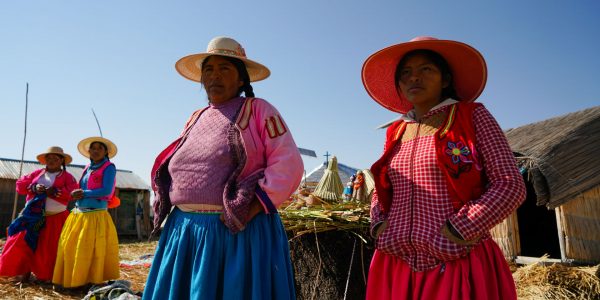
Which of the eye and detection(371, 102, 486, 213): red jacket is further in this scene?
the eye

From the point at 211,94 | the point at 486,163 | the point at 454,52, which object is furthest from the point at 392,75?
the point at 211,94

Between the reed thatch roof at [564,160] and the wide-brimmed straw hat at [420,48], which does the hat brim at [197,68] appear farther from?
the reed thatch roof at [564,160]

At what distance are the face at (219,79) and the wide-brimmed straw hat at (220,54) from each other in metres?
0.07

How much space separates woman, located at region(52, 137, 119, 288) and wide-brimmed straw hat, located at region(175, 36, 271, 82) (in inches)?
142

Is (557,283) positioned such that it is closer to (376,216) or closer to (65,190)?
(376,216)

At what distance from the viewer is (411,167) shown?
2092 millimetres

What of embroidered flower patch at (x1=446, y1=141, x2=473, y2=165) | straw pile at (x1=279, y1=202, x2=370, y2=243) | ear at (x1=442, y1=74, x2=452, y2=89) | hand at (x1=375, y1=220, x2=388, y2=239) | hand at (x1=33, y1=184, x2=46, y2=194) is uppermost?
ear at (x1=442, y1=74, x2=452, y2=89)

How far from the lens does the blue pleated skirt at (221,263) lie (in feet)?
6.74

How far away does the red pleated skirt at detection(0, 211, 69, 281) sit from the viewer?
6152mm

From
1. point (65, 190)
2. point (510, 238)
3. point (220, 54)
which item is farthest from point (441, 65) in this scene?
point (510, 238)

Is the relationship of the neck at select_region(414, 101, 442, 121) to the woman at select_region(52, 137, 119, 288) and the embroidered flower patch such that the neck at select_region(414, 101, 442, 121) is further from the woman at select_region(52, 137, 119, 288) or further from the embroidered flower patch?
the woman at select_region(52, 137, 119, 288)

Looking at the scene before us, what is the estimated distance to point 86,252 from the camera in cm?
581

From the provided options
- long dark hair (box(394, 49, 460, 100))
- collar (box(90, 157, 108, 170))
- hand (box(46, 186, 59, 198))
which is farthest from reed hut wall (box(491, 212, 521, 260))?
hand (box(46, 186, 59, 198))

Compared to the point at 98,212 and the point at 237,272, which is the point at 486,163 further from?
the point at 98,212
